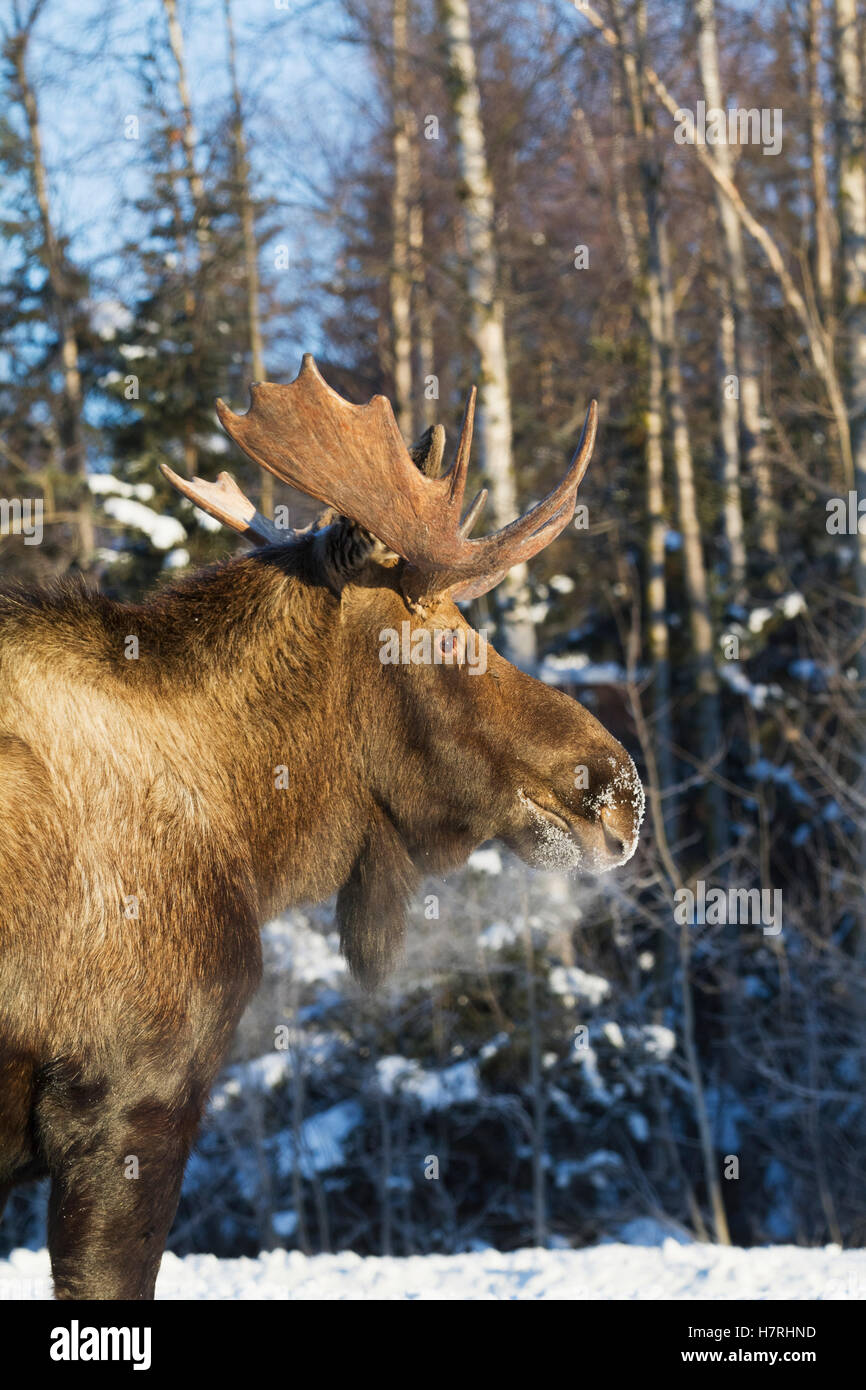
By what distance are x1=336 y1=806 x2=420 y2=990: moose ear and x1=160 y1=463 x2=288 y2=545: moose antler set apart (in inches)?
40.2

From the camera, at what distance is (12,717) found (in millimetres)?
3242

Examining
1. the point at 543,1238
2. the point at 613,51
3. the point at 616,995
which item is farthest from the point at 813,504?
the point at 543,1238

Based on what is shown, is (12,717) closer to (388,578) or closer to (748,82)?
(388,578)

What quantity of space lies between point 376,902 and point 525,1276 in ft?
8.16

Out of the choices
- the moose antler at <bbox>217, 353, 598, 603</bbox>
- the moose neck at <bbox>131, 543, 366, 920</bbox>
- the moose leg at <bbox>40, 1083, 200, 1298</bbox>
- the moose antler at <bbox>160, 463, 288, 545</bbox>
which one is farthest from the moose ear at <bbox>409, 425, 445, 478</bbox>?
the moose leg at <bbox>40, 1083, 200, 1298</bbox>

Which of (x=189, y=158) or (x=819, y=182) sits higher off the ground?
(x=819, y=182)

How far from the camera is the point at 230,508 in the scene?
14.5 ft

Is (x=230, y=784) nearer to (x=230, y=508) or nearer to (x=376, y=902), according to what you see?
(x=376, y=902)

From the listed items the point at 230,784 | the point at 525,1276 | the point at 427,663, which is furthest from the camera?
the point at 525,1276

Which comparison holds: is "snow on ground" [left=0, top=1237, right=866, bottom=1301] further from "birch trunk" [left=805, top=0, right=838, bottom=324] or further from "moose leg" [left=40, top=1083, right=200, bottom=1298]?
"birch trunk" [left=805, top=0, right=838, bottom=324]

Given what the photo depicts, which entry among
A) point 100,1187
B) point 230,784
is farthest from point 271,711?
point 100,1187

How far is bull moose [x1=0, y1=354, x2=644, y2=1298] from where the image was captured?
315 centimetres

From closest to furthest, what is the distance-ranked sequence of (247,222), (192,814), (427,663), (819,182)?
1. (192,814)
2. (427,663)
3. (247,222)
4. (819,182)

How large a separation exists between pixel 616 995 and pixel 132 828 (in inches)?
497
